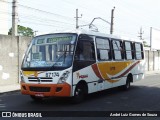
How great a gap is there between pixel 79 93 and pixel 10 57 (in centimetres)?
792

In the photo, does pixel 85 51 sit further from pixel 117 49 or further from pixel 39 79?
pixel 117 49

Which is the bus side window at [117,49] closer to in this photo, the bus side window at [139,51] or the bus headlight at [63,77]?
the bus side window at [139,51]

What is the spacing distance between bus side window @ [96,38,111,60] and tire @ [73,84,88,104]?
5.68 feet

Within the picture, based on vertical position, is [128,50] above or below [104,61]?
above

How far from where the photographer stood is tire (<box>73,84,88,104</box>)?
458 inches

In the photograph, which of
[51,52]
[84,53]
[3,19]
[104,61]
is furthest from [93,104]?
[3,19]

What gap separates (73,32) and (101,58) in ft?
6.93

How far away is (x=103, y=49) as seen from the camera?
13.9 metres

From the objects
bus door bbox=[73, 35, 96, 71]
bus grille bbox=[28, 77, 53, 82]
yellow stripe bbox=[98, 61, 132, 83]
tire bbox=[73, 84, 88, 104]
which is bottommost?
tire bbox=[73, 84, 88, 104]

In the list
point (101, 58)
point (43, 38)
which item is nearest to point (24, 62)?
point (43, 38)

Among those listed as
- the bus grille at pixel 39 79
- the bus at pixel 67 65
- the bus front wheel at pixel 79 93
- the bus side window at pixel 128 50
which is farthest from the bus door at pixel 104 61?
the bus grille at pixel 39 79

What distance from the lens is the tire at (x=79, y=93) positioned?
38.2ft

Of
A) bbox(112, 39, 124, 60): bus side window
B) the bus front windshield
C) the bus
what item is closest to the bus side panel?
the bus

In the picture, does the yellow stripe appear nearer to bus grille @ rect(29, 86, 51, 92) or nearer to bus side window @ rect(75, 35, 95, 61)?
bus side window @ rect(75, 35, 95, 61)
